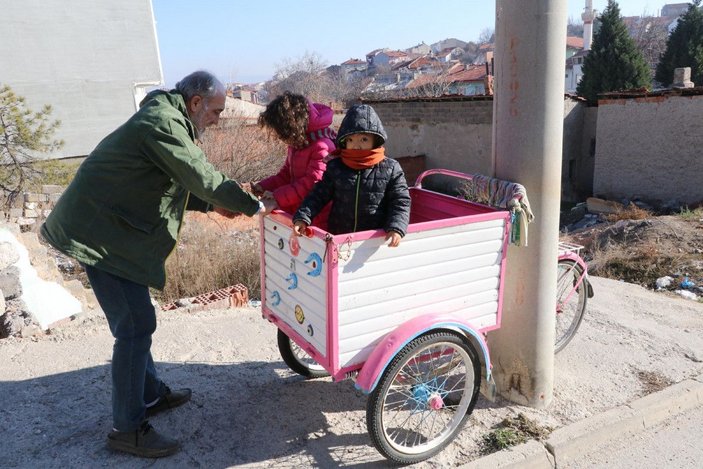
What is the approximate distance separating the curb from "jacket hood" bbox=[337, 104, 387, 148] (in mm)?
1862

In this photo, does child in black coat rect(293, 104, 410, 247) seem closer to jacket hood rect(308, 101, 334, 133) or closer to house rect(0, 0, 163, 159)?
jacket hood rect(308, 101, 334, 133)

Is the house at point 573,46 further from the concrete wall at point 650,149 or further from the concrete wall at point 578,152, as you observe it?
the concrete wall at point 650,149

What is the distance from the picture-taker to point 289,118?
11.1ft

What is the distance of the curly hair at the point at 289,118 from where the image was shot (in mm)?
3389

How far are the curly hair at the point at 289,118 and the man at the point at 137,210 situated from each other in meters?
0.47

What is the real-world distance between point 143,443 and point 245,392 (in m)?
0.82

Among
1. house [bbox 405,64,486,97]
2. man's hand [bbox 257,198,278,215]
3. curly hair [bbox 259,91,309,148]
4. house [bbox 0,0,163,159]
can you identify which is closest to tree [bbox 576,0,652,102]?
house [bbox 405,64,486,97]

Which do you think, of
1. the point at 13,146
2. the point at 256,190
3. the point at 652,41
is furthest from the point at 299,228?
the point at 652,41

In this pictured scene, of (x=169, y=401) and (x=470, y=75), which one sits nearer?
(x=169, y=401)

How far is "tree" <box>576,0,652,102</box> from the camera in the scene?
92.2 ft

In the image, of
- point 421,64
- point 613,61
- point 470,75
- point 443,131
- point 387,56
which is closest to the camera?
point 443,131

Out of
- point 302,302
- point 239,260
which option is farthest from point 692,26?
point 302,302

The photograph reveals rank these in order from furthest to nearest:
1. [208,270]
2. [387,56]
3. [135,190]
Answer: [387,56] → [208,270] → [135,190]

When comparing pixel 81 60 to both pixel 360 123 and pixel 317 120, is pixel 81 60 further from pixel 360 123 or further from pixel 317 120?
pixel 360 123
